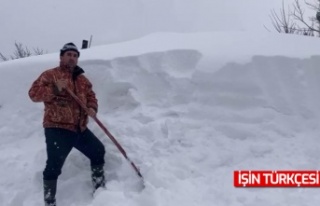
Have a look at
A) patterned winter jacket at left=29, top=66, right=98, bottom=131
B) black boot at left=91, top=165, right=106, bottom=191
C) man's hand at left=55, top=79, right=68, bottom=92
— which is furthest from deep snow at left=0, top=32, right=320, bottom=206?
man's hand at left=55, top=79, right=68, bottom=92

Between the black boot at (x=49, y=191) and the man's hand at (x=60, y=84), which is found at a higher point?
the man's hand at (x=60, y=84)

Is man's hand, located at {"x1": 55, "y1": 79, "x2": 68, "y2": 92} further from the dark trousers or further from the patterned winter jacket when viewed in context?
Answer: the dark trousers

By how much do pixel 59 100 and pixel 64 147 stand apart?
19.6 inches

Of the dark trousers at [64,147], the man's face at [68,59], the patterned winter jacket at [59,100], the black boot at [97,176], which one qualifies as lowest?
the black boot at [97,176]

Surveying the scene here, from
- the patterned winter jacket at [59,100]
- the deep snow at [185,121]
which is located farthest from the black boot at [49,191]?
the patterned winter jacket at [59,100]

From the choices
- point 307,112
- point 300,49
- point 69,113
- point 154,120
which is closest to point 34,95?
point 69,113

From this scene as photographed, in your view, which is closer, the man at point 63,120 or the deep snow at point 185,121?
the man at point 63,120

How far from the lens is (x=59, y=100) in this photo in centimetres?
472

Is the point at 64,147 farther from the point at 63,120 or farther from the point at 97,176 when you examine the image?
the point at 97,176

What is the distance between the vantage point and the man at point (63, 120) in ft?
14.9

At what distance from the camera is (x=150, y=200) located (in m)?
4.35

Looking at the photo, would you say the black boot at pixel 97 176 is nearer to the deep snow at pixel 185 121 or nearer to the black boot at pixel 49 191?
the deep snow at pixel 185 121

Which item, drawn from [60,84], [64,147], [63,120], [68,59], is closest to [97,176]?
[64,147]

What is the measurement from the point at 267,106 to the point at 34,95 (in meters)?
2.87
